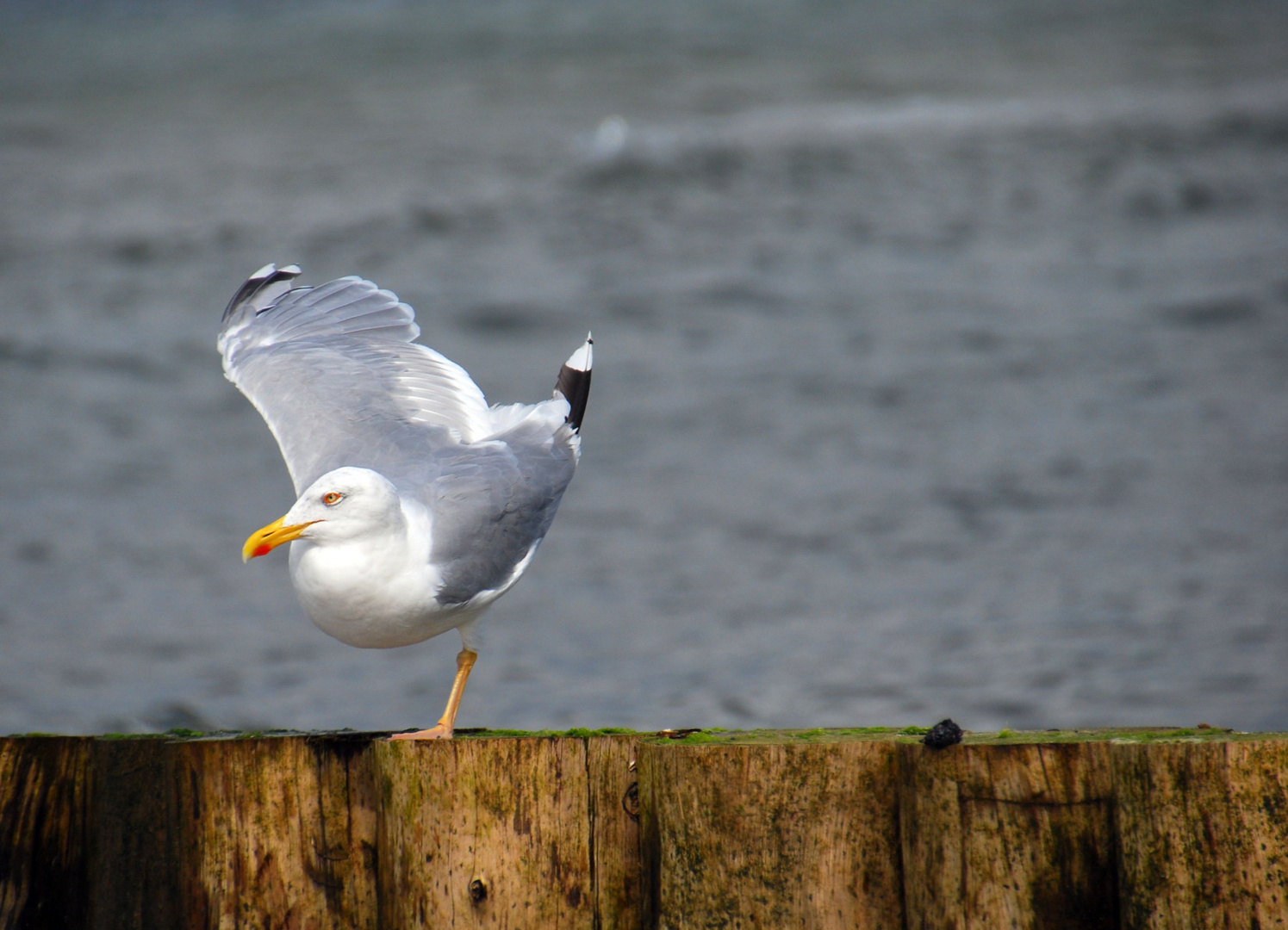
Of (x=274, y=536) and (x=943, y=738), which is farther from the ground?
(x=274, y=536)

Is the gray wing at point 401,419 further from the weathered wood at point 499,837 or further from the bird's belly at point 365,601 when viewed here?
the weathered wood at point 499,837

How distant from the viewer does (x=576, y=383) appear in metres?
3.85

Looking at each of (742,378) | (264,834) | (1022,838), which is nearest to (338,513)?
(264,834)

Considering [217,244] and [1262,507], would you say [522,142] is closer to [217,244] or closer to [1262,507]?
[217,244]

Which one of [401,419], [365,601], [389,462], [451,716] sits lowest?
[451,716]

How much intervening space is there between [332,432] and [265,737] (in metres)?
1.25

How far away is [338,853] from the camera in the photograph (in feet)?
8.61

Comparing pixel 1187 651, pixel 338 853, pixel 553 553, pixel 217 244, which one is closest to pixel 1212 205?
pixel 1187 651

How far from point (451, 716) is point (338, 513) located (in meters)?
0.61

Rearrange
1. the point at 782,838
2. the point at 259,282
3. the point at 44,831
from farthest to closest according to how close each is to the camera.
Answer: the point at 259,282 < the point at 44,831 < the point at 782,838

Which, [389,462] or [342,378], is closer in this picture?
[389,462]

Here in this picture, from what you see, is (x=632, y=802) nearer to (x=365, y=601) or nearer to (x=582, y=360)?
(x=365, y=601)

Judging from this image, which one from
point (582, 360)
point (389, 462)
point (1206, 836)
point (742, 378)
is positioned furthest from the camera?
point (742, 378)

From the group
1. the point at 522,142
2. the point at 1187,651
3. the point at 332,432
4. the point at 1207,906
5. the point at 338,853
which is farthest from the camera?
the point at 522,142
